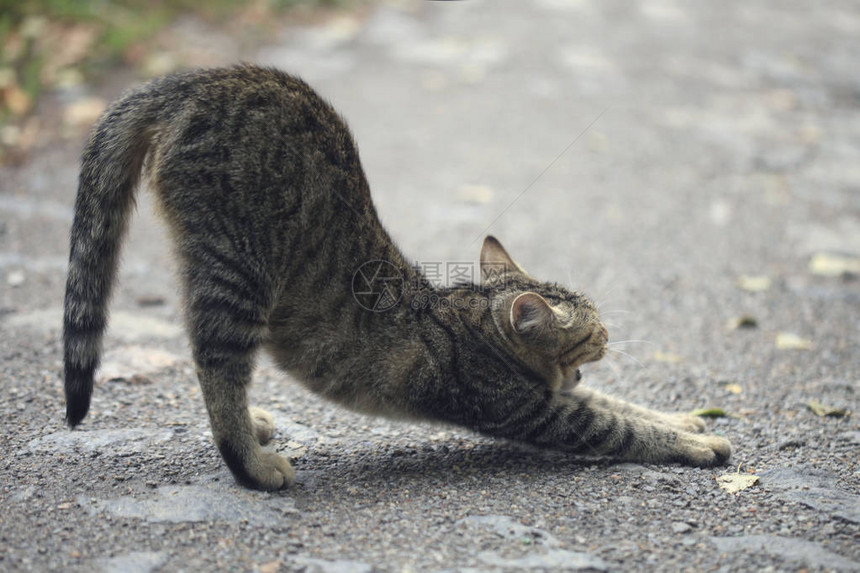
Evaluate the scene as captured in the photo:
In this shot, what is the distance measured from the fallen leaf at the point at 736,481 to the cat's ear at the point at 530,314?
3.01 ft

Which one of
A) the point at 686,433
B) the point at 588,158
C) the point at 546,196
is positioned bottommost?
the point at 686,433

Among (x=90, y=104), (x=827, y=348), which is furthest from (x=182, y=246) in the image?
(x=90, y=104)

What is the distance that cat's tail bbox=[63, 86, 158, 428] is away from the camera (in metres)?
3.05

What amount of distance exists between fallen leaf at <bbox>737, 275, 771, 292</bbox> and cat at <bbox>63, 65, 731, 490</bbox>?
221 cm

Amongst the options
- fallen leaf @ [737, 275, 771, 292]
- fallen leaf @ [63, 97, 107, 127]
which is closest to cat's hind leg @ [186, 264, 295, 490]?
fallen leaf @ [737, 275, 771, 292]

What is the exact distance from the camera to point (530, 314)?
350 cm

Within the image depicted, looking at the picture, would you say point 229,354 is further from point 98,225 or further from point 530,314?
point 530,314

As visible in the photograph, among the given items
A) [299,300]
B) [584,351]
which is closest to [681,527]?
[584,351]

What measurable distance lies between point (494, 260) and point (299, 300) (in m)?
1.15

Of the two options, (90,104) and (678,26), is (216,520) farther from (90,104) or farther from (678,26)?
(678,26)

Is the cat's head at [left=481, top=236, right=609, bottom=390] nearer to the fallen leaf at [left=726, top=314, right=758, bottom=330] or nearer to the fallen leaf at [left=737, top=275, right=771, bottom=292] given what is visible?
the fallen leaf at [left=726, top=314, right=758, bottom=330]

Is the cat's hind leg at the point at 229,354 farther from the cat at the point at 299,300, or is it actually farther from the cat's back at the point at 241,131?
the cat's back at the point at 241,131

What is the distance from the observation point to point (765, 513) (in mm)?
2971

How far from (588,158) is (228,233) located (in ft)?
16.7
